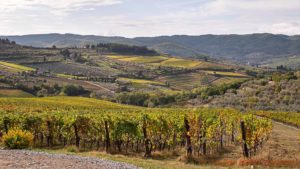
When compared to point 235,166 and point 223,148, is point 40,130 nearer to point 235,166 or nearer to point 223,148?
point 223,148

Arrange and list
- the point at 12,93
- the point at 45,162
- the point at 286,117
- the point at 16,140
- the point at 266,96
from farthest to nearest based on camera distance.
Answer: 1. the point at 12,93
2. the point at 266,96
3. the point at 286,117
4. the point at 16,140
5. the point at 45,162

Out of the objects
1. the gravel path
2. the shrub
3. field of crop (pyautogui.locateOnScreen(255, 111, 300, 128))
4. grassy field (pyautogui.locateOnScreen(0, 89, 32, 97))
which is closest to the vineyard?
the shrub

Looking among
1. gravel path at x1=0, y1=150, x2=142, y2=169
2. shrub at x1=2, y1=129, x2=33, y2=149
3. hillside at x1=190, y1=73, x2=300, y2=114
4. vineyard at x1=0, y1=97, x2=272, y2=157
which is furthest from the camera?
hillside at x1=190, y1=73, x2=300, y2=114

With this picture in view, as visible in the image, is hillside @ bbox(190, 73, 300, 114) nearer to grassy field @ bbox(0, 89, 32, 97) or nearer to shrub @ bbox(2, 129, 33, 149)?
grassy field @ bbox(0, 89, 32, 97)

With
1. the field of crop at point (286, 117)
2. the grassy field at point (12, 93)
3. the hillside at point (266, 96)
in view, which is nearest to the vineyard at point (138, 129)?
the field of crop at point (286, 117)

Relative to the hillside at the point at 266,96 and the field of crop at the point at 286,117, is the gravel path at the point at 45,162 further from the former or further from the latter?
the hillside at the point at 266,96

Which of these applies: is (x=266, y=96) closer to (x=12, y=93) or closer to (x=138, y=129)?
(x=12, y=93)

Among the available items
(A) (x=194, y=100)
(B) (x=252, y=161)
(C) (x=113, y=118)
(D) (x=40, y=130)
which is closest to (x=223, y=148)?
(C) (x=113, y=118)

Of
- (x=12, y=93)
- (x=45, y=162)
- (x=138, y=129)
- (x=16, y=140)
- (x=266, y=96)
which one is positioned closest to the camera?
(x=45, y=162)

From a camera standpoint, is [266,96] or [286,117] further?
[266,96]

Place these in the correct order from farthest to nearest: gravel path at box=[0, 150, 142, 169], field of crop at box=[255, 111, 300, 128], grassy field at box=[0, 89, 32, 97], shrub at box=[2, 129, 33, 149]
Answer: grassy field at box=[0, 89, 32, 97], field of crop at box=[255, 111, 300, 128], shrub at box=[2, 129, 33, 149], gravel path at box=[0, 150, 142, 169]

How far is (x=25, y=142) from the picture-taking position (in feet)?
111

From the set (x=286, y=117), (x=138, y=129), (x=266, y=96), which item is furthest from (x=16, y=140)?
(x=266, y=96)

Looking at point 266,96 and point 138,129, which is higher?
point 138,129
